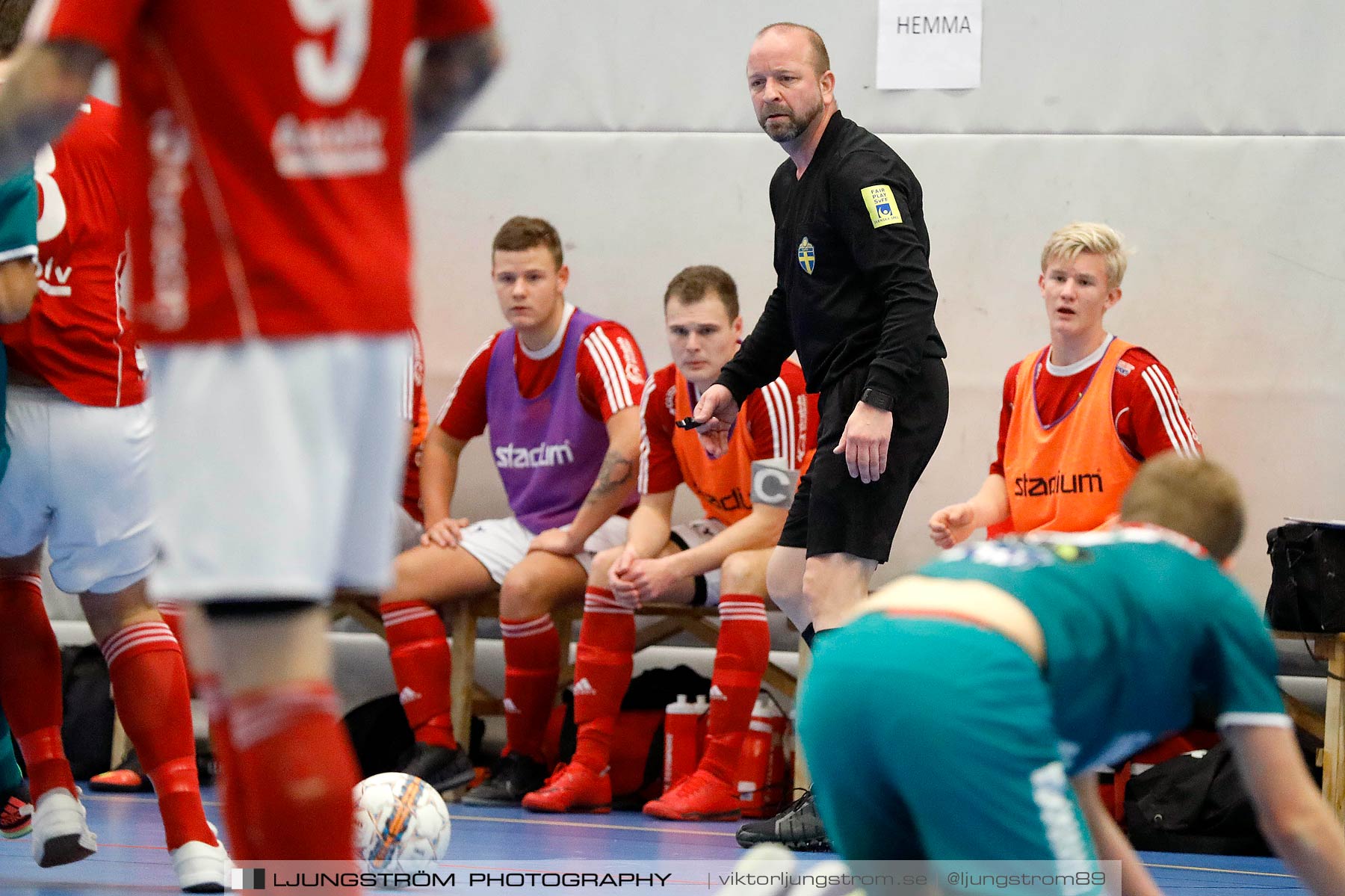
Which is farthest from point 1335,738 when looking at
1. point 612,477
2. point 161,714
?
point 161,714

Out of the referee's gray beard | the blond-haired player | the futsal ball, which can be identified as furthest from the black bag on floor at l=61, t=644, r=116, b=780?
the referee's gray beard

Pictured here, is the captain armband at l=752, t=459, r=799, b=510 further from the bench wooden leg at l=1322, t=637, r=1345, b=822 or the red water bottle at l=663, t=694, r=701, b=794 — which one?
the bench wooden leg at l=1322, t=637, r=1345, b=822

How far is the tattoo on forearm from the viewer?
19.1 feet

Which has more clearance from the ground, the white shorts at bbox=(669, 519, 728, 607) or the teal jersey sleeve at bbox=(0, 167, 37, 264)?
the teal jersey sleeve at bbox=(0, 167, 37, 264)

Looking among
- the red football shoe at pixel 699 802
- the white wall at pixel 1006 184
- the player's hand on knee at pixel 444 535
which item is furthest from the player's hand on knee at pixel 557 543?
the red football shoe at pixel 699 802

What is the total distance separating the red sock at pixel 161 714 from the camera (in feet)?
11.0

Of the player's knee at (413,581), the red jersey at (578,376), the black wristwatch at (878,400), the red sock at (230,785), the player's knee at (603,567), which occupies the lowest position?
the player's knee at (413,581)

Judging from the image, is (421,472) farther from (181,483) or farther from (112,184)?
(181,483)

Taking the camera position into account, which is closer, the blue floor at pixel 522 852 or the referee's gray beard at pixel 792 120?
the blue floor at pixel 522 852

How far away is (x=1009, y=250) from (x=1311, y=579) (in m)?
1.93

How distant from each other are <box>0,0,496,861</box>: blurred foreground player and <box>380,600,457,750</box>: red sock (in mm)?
3839

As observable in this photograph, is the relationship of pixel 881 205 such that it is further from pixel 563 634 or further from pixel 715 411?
pixel 563 634

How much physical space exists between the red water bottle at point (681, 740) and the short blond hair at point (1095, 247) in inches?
82.0

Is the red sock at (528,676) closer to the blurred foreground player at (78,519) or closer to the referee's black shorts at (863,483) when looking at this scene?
→ the referee's black shorts at (863,483)
